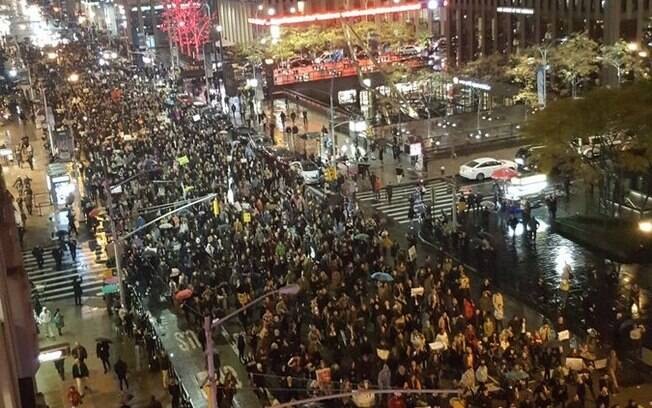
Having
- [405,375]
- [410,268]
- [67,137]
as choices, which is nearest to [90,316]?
[410,268]

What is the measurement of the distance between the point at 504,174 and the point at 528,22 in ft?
121

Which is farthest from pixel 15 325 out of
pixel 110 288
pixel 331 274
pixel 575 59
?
pixel 575 59

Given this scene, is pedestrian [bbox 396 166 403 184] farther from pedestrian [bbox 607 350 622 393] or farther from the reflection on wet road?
pedestrian [bbox 607 350 622 393]

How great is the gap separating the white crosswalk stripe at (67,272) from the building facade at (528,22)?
44283 mm

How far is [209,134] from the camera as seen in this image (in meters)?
59.1

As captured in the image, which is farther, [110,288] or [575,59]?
[575,59]

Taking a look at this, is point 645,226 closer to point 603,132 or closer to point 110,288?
point 603,132

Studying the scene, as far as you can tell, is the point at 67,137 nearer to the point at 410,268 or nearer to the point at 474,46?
the point at 410,268

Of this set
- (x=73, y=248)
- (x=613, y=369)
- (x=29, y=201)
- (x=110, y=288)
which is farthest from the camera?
(x=29, y=201)

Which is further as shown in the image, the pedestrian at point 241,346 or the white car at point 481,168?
the white car at point 481,168

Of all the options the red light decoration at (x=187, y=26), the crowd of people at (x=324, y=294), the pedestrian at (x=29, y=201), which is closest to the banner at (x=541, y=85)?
the crowd of people at (x=324, y=294)

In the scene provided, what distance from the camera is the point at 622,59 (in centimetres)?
6200

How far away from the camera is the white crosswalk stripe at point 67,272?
120ft

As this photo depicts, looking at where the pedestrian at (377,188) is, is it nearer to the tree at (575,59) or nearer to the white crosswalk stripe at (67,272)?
the white crosswalk stripe at (67,272)
